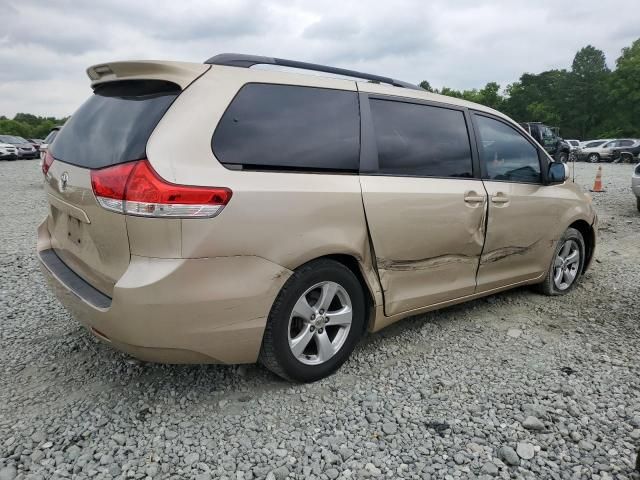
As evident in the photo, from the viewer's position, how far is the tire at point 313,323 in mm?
2500

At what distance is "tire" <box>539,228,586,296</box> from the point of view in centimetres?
430

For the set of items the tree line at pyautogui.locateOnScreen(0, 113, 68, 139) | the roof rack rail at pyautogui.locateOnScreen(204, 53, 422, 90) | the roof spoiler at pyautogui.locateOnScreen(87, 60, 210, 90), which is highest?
the tree line at pyautogui.locateOnScreen(0, 113, 68, 139)

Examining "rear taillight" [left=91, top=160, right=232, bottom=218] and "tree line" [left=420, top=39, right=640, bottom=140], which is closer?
"rear taillight" [left=91, top=160, right=232, bottom=218]

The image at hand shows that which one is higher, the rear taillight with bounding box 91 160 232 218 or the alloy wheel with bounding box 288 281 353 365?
the rear taillight with bounding box 91 160 232 218

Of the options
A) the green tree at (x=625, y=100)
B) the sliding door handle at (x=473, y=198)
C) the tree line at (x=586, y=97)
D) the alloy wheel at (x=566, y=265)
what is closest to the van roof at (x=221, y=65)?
the sliding door handle at (x=473, y=198)

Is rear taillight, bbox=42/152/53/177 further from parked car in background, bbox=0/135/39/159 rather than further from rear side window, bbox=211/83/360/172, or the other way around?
parked car in background, bbox=0/135/39/159

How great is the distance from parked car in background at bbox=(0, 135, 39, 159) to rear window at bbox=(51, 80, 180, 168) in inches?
1227

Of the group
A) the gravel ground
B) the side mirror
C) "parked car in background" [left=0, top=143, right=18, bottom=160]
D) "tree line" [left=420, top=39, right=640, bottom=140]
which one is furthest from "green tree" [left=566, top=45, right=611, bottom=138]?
the gravel ground

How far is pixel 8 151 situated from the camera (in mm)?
28109

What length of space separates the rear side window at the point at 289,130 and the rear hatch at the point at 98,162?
0.33 metres

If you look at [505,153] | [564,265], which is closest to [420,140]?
[505,153]

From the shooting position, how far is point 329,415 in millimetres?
2508

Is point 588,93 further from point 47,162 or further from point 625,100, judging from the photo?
point 47,162

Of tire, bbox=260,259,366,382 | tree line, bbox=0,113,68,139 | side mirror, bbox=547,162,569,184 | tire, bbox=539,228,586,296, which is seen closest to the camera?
tire, bbox=260,259,366,382
